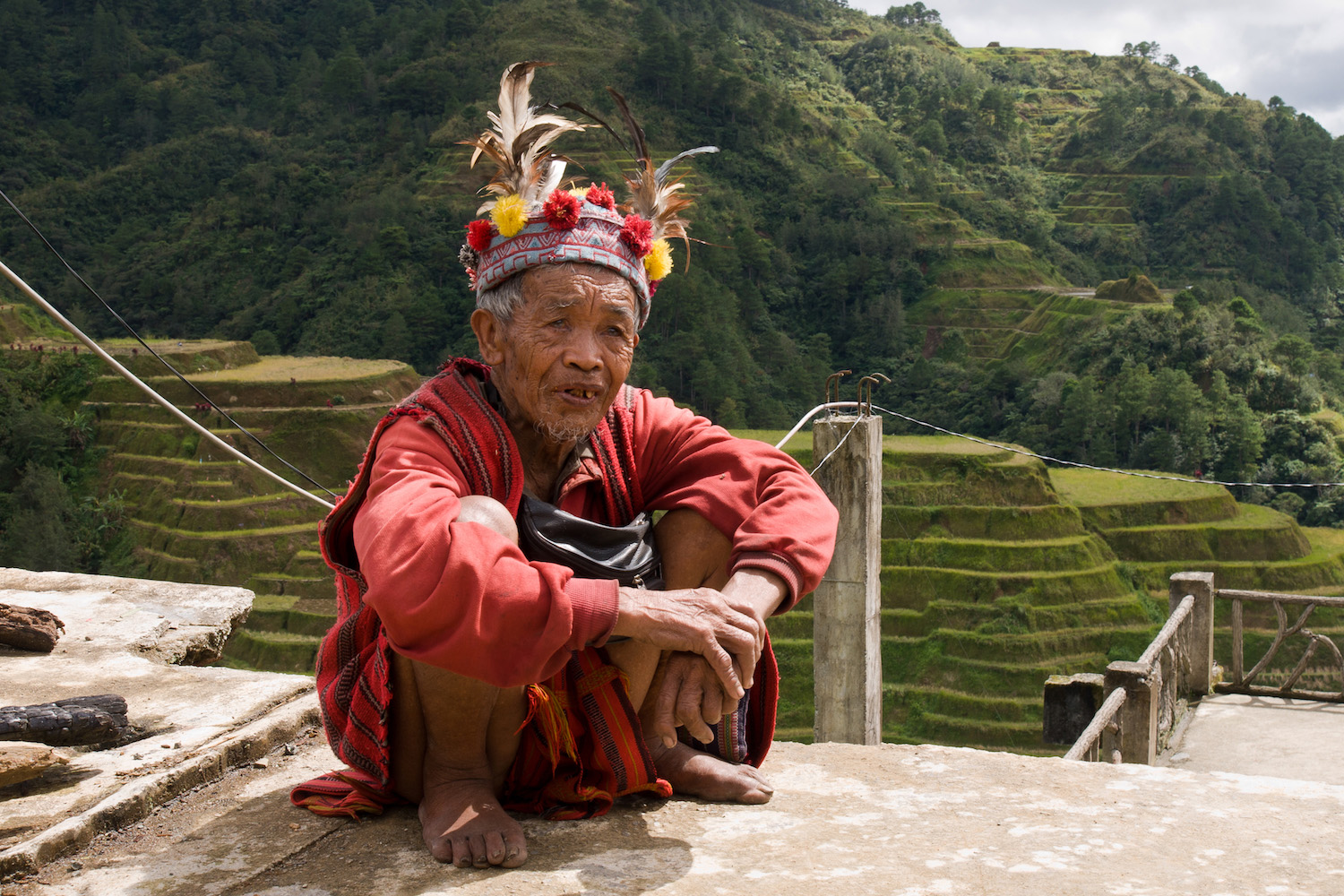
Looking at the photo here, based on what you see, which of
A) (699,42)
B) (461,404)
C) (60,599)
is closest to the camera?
(461,404)

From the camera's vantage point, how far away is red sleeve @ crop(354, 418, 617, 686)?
1.28 m

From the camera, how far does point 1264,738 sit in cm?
567

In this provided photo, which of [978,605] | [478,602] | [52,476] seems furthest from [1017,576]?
[478,602]

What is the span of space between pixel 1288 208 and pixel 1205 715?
51.7 m

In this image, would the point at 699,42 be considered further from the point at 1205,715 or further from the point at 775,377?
the point at 1205,715

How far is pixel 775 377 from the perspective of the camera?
40438 mm

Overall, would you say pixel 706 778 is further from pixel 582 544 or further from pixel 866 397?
pixel 866 397

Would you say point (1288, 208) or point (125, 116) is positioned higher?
point (125, 116)

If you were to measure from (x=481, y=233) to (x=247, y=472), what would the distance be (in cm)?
2620

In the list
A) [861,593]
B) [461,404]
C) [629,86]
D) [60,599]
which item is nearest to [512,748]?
[461,404]

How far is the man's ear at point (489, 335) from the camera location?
1.66 meters

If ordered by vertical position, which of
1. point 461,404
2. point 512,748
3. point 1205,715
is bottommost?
point 1205,715

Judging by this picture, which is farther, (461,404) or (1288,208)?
(1288,208)

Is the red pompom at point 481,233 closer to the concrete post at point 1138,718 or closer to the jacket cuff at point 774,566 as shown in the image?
the jacket cuff at point 774,566
